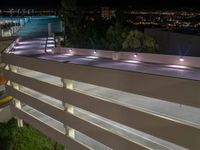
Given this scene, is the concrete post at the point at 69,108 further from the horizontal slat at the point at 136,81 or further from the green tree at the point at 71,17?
the green tree at the point at 71,17

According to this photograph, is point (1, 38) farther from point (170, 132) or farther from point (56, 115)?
point (170, 132)

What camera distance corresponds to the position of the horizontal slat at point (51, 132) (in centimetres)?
1881

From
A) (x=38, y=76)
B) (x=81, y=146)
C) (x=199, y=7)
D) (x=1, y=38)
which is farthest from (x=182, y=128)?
(x=1, y=38)

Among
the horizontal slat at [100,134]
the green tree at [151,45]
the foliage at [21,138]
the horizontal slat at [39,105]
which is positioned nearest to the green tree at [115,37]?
the green tree at [151,45]

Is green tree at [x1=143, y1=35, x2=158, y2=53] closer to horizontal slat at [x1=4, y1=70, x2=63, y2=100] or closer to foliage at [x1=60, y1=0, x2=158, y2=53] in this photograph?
→ foliage at [x1=60, y1=0, x2=158, y2=53]

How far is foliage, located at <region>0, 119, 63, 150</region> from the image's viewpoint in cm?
2520

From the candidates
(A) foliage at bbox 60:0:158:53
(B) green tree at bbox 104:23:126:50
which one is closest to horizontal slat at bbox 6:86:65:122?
(A) foliage at bbox 60:0:158:53

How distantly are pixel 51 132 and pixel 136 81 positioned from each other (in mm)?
10461

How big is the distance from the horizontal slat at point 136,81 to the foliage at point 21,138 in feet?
27.6

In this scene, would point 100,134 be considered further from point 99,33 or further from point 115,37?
point 99,33

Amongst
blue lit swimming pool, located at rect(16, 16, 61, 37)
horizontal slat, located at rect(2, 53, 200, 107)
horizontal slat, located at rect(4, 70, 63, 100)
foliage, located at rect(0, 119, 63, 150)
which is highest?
blue lit swimming pool, located at rect(16, 16, 61, 37)

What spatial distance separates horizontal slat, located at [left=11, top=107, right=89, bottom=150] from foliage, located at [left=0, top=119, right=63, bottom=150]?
74.3 inches

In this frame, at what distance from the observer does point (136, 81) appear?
A: 1283 centimetres

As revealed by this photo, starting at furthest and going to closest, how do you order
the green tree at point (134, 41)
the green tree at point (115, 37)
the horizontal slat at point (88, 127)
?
1. the green tree at point (115, 37)
2. the green tree at point (134, 41)
3. the horizontal slat at point (88, 127)
